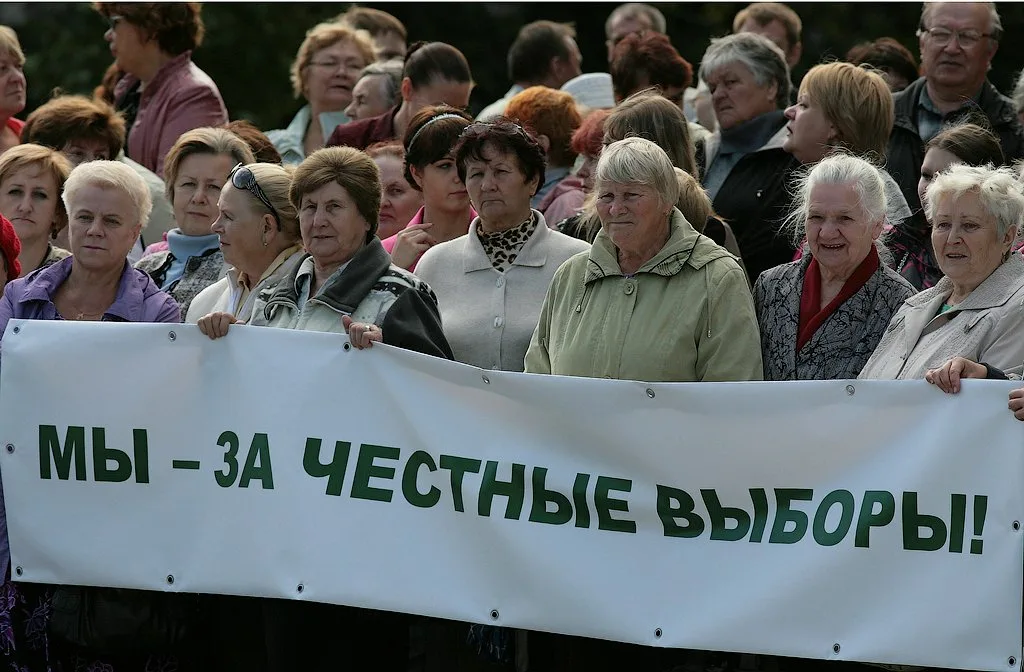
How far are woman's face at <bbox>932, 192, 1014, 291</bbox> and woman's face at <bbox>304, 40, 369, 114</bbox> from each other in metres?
5.31

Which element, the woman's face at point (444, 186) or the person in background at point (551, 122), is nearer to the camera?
the woman's face at point (444, 186)

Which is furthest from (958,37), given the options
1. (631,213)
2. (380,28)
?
(380,28)

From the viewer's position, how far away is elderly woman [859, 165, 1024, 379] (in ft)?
17.9

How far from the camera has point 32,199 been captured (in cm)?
763

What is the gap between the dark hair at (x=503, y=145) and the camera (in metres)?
6.66

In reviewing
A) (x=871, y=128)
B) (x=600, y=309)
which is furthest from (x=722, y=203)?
(x=600, y=309)

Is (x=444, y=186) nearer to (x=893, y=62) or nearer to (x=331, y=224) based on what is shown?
(x=331, y=224)

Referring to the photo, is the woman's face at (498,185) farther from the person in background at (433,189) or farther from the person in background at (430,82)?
the person in background at (430,82)

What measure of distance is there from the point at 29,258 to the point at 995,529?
455 centimetres

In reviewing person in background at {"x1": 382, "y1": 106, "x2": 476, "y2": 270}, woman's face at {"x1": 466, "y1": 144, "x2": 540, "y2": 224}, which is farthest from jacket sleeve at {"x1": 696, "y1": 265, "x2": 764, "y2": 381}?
person in background at {"x1": 382, "y1": 106, "x2": 476, "y2": 270}

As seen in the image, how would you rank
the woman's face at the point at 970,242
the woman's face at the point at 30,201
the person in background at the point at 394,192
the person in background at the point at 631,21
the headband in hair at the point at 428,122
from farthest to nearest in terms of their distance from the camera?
the person in background at the point at 631,21 → the person in background at the point at 394,192 → the woman's face at the point at 30,201 → the headband in hair at the point at 428,122 → the woman's face at the point at 970,242

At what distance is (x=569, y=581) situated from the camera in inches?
223

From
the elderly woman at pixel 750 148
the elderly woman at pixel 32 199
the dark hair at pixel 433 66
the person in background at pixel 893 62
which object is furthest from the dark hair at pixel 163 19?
the person in background at pixel 893 62

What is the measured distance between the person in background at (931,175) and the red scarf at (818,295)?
25.5 inches
